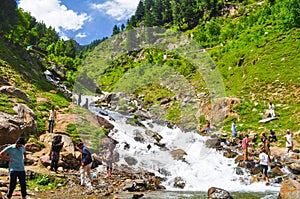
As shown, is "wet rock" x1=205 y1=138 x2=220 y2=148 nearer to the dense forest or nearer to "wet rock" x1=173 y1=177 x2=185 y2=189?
the dense forest

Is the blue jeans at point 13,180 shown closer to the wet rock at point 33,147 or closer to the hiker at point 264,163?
the wet rock at point 33,147

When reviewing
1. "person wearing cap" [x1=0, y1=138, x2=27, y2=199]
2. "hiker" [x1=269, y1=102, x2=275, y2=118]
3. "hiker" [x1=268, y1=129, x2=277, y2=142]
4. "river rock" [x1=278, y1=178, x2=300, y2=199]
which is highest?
"hiker" [x1=269, y1=102, x2=275, y2=118]

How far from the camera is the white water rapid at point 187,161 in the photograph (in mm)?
17016

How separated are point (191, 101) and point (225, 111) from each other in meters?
6.37

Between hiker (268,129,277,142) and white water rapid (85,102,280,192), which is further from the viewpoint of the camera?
hiker (268,129,277,142)

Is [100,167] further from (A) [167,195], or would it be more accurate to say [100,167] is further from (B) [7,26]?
(B) [7,26]

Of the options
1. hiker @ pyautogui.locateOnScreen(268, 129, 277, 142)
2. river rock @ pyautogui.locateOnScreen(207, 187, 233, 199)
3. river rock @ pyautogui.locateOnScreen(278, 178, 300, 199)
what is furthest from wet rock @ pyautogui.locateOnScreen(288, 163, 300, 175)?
river rock @ pyautogui.locateOnScreen(207, 187, 233, 199)

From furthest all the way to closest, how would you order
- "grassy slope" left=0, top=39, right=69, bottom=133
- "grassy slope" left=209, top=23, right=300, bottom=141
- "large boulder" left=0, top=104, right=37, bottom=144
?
"grassy slope" left=209, top=23, right=300, bottom=141, "grassy slope" left=0, top=39, right=69, bottom=133, "large boulder" left=0, top=104, right=37, bottom=144

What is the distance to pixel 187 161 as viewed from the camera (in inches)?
858

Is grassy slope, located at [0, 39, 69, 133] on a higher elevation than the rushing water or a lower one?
higher

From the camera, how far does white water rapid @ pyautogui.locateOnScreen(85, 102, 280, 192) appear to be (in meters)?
17.0

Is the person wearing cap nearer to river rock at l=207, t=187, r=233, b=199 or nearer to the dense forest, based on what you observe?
river rock at l=207, t=187, r=233, b=199

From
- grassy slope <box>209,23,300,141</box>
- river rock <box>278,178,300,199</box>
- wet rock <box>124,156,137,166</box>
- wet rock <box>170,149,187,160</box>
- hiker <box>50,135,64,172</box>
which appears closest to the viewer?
river rock <box>278,178,300,199</box>

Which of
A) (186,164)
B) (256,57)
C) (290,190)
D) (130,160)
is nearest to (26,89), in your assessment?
(130,160)
